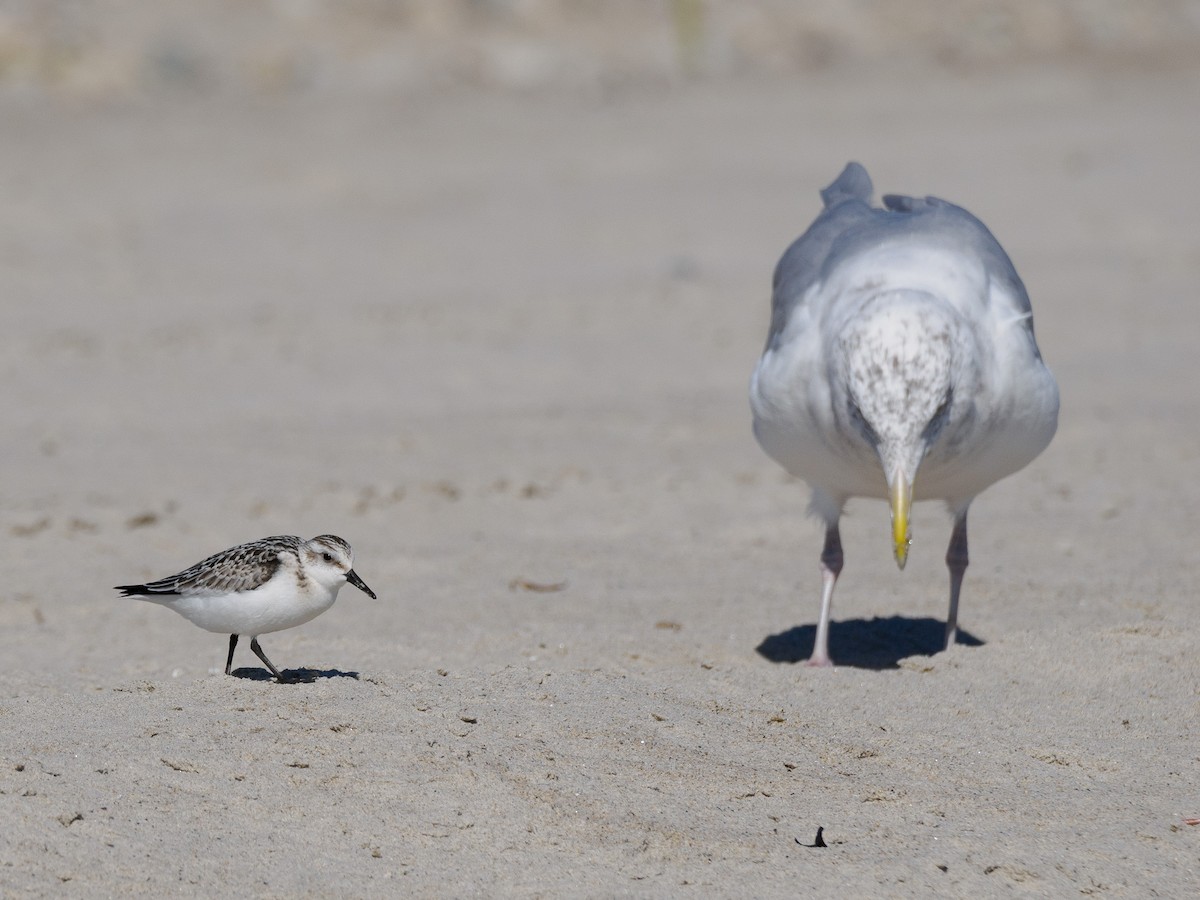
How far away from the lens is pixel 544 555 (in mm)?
7957

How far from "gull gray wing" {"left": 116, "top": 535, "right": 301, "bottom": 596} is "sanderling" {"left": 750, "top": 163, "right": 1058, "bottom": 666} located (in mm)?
1706

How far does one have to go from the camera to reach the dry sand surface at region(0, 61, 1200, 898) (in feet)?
13.8

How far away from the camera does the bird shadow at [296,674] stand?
5.29 meters

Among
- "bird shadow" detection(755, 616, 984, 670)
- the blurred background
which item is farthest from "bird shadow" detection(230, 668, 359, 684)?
the blurred background

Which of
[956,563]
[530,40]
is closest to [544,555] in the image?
[956,563]

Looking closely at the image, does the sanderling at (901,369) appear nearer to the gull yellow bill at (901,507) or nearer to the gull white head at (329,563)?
the gull yellow bill at (901,507)

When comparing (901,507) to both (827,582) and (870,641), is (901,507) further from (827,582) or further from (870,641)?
(870,641)

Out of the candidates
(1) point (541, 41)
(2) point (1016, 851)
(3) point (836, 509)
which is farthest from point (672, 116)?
(2) point (1016, 851)

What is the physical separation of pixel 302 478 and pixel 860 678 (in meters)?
4.61

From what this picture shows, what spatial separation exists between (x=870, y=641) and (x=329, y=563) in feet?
7.70

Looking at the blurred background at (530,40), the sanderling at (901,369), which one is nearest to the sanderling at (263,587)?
the sanderling at (901,369)

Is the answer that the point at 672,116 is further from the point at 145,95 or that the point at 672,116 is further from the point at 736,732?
the point at 736,732

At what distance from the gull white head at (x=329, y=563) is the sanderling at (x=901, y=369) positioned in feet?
4.97

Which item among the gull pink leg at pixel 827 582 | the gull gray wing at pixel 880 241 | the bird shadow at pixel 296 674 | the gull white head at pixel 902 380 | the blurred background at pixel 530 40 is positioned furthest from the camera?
the blurred background at pixel 530 40
